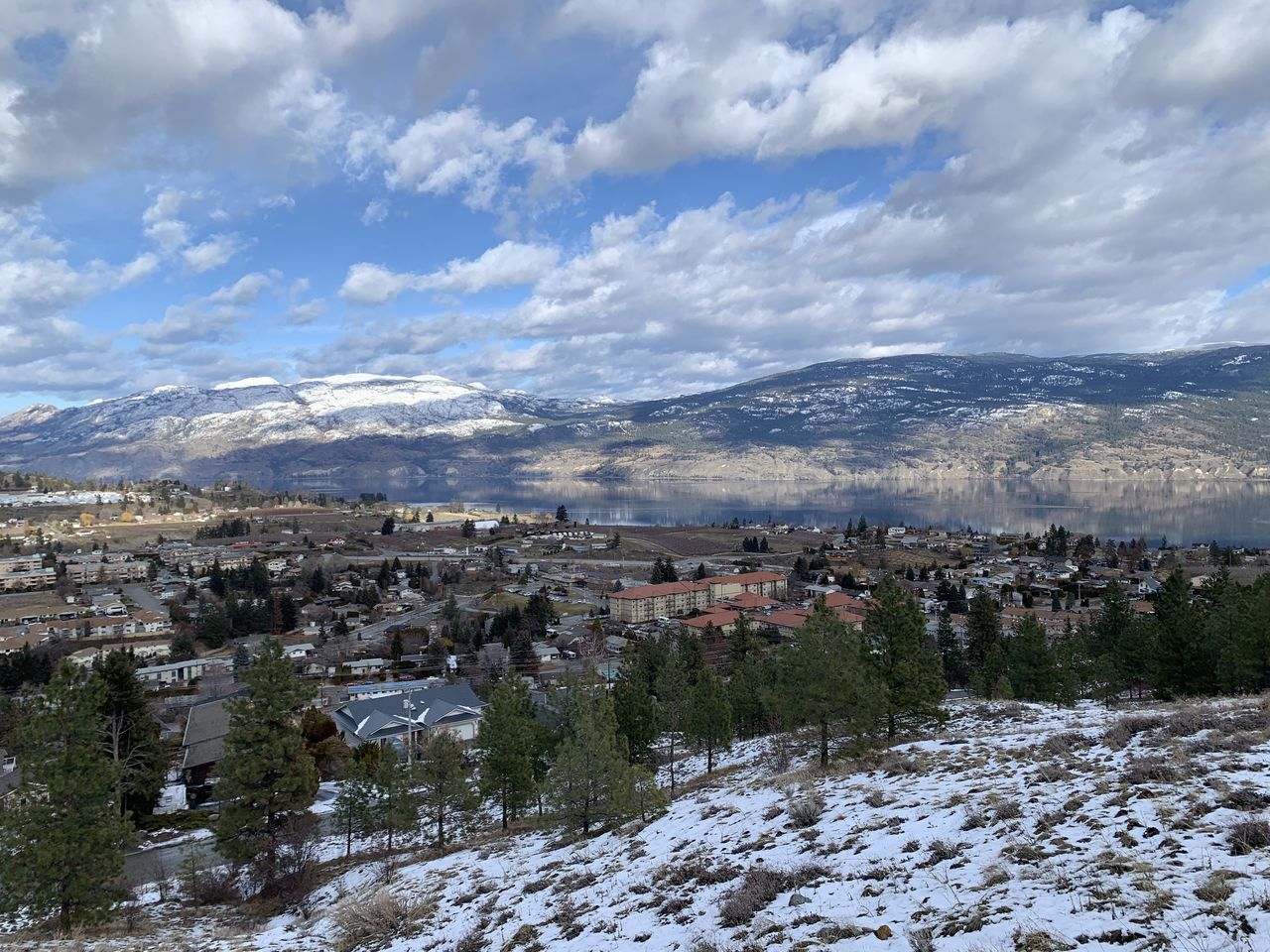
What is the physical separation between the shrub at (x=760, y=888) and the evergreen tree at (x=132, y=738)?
25.2m

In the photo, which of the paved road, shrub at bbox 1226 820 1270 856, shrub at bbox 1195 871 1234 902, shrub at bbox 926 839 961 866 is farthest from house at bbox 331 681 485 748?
shrub at bbox 1195 871 1234 902

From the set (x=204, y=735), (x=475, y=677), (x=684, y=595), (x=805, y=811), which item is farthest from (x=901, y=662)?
(x=684, y=595)

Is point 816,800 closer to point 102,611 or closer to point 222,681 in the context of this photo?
point 222,681

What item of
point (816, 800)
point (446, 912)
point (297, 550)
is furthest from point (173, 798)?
point (297, 550)

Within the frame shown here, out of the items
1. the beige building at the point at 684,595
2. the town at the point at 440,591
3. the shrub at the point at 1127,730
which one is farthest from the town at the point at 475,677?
the shrub at the point at 1127,730

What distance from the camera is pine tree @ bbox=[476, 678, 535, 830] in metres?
18.3

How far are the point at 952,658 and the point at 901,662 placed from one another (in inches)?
1176

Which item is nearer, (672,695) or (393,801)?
(393,801)

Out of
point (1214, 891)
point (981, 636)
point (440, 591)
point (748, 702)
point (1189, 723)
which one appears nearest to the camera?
point (1214, 891)

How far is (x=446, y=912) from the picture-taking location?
10.7m

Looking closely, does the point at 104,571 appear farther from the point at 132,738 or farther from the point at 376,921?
the point at 376,921

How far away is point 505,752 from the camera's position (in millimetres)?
18375

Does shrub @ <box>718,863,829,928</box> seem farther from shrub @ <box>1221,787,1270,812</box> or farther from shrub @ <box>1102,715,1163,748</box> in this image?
shrub @ <box>1102,715,1163,748</box>

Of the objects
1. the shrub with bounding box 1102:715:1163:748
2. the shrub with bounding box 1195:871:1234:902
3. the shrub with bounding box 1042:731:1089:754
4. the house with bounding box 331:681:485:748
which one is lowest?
the house with bounding box 331:681:485:748
